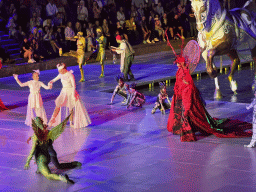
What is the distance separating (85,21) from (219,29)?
11.5 m

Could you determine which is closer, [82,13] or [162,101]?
[162,101]

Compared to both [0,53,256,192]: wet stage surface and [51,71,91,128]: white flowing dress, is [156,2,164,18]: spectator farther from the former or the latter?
[51,71,91,128]: white flowing dress

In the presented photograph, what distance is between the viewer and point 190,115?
10828 millimetres

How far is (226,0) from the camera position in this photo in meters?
31.6

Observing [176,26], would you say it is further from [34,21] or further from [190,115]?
[190,115]

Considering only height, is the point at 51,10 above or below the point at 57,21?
above

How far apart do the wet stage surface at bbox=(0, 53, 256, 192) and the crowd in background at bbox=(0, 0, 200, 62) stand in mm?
7702

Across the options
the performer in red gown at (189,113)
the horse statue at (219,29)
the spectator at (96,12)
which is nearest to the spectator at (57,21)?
the spectator at (96,12)

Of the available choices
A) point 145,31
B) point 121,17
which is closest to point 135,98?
point 121,17

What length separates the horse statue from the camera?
14.6m

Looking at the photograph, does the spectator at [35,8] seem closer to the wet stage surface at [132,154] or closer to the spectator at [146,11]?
the spectator at [146,11]

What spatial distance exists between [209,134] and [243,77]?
8475 millimetres

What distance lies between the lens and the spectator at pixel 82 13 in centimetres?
2525

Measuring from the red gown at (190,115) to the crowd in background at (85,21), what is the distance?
400 inches
